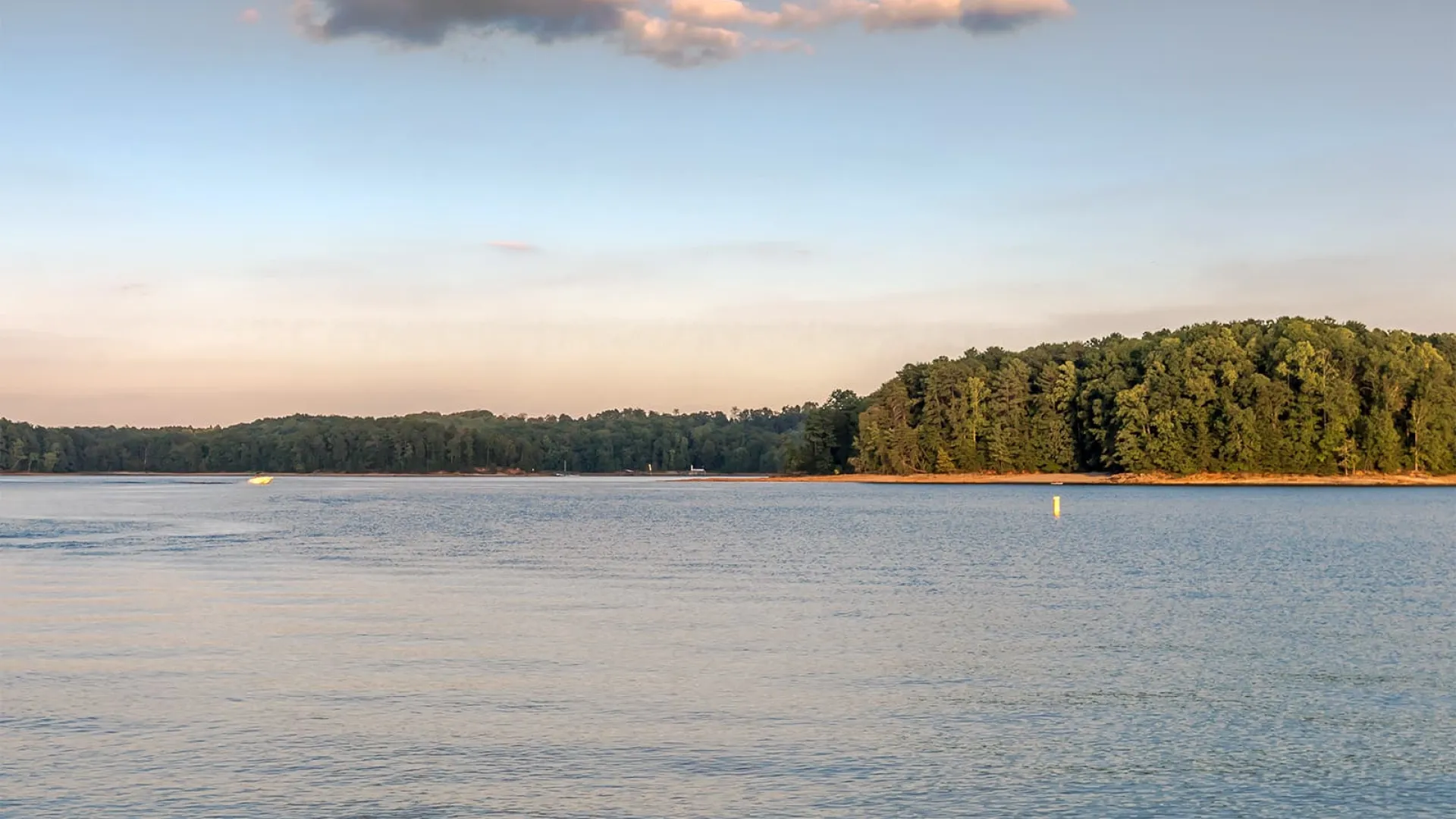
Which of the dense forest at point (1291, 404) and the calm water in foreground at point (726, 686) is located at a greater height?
the dense forest at point (1291, 404)

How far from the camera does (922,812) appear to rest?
1658 cm

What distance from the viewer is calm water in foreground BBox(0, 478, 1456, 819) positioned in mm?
17562

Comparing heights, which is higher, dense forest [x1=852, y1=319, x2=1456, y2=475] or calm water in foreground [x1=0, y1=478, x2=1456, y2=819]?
dense forest [x1=852, y1=319, x2=1456, y2=475]

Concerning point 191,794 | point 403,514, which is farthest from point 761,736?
point 403,514

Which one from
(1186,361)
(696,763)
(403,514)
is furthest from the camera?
(1186,361)

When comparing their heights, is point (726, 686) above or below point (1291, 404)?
below

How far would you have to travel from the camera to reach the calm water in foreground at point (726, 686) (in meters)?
17.6

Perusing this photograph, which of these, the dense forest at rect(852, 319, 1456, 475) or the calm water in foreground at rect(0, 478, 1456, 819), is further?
the dense forest at rect(852, 319, 1456, 475)

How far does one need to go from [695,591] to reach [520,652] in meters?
14.1

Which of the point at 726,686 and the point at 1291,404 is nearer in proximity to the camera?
the point at 726,686

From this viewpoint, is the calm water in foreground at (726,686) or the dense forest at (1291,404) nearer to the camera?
the calm water in foreground at (726,686)

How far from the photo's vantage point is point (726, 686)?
24.9 m

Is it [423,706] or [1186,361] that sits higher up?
[1186,361]

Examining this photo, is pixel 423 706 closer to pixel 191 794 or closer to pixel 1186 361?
pixel 191 794
